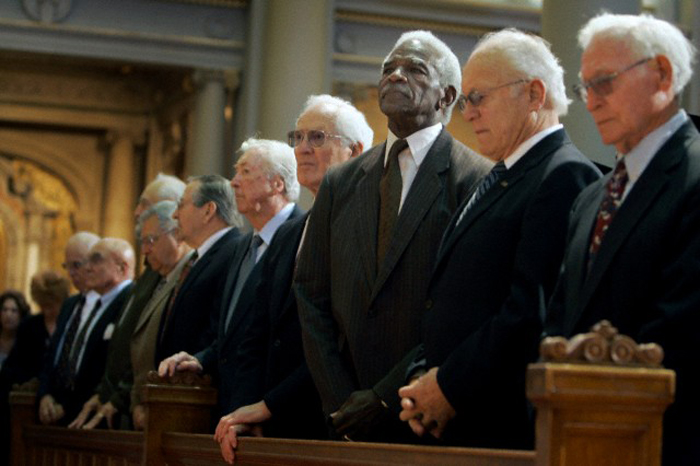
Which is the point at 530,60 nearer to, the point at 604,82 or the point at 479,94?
the point at 479,94

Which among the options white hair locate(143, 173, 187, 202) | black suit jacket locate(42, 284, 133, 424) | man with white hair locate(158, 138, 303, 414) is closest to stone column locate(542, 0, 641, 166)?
white hair locate(143, 173, 187, 202)

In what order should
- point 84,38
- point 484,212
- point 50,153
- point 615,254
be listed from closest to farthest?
point 615,254 < point 484,212 < point 84,38 < point 50,153

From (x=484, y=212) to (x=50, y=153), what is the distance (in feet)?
40.1

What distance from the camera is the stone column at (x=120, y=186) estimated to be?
1479 centimetres

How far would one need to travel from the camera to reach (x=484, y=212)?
3439 millimetres

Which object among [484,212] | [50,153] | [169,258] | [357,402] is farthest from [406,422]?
[50,153]

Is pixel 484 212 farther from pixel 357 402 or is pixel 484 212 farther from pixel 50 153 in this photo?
pixel 50 153

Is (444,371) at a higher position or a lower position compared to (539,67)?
lower

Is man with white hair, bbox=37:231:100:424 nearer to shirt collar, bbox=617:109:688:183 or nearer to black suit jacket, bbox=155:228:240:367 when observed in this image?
black suit jacket, bbox=155:228:240:367

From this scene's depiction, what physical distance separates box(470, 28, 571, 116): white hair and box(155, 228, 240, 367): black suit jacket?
2278 mm

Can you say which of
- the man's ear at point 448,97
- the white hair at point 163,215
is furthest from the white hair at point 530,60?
the white hair at point 163,215

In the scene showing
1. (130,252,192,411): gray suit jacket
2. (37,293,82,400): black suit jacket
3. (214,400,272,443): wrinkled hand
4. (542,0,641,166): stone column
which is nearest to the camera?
(214,400,272,443): wrinkled hand

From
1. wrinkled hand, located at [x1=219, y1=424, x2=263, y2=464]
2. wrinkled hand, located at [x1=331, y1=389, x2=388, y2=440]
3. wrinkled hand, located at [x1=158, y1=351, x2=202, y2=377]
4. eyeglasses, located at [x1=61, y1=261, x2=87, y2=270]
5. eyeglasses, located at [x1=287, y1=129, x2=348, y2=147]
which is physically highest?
eyeglasses, located at [x1=287, y1=129, x2=348, y2=147]

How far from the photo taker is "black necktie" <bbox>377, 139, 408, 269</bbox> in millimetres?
3844
